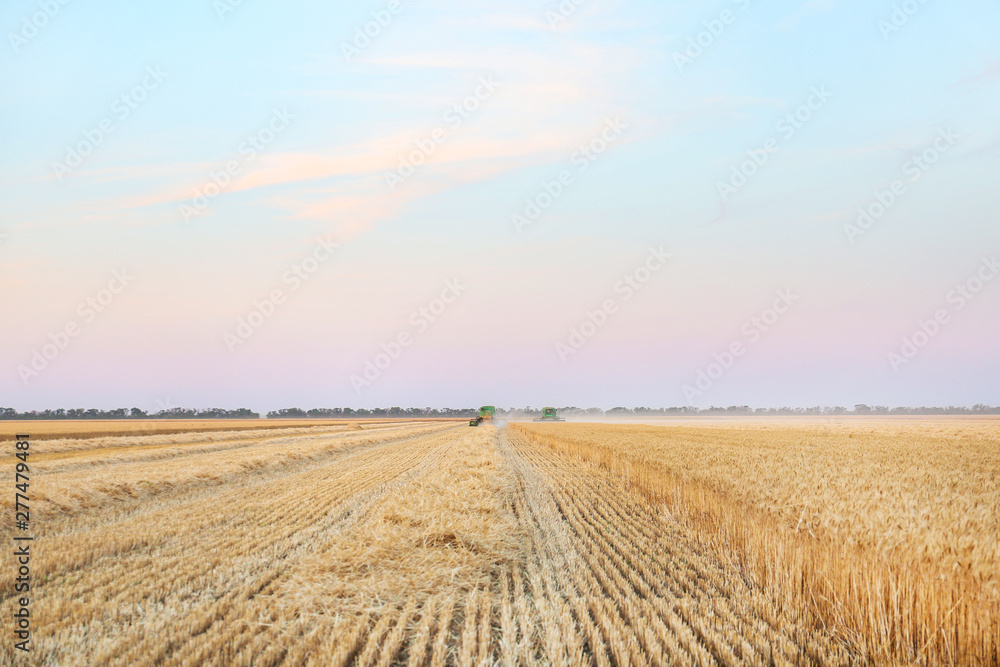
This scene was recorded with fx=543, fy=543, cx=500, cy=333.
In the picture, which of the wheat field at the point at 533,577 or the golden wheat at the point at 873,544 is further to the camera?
the golden wheat at the point at 873,544

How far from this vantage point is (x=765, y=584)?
6637 mm

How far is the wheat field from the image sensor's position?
4.69m

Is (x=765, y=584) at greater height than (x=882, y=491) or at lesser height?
lesser

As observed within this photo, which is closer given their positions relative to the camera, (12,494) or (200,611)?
(200,611)

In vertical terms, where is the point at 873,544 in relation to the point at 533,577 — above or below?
above

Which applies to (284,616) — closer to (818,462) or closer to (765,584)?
(765,584)

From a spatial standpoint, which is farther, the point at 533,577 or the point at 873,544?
the point at 533,577

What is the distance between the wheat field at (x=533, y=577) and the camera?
4688 mm

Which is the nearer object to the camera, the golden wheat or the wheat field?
the wheat field

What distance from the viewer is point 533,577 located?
6656 mm

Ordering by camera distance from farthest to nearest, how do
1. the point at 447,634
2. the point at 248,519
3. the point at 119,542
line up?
the point at 248,519 → the point at 119,542 → the point at 447,634

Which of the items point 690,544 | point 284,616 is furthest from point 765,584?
point 284,616

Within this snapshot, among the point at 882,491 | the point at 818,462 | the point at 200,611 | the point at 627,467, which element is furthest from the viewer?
the point at 627,467

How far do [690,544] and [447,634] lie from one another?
199 inches
